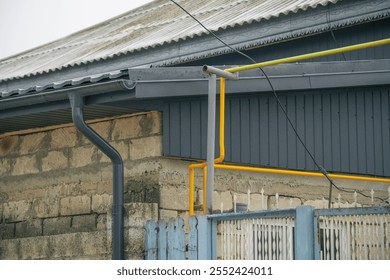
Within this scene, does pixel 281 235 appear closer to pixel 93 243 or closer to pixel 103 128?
pixel 93 243

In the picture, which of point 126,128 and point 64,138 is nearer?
point 126,128

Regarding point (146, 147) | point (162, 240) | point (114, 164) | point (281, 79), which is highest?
point (281, 79)

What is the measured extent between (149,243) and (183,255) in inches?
21.2

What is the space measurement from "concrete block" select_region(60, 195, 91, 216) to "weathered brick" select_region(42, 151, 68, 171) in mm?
374

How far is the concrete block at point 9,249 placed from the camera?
1148cm

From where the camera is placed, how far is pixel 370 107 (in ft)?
36.1

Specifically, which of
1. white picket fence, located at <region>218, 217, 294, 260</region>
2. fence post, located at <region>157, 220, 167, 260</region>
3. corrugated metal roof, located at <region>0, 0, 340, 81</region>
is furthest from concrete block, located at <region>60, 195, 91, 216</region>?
corrugated metal roof, located at <region>0, 0, 340, 81</region>

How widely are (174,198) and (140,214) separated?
0.40 m

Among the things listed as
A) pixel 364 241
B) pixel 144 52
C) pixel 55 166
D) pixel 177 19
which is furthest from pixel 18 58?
pixel 364 241

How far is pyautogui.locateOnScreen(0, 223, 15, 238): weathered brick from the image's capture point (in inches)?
460

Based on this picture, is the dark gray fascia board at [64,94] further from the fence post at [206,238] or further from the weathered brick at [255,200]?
the weathered brick at [255,200]

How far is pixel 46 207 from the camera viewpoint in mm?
11320

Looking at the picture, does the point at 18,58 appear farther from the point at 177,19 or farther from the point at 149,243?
the point at 149,243

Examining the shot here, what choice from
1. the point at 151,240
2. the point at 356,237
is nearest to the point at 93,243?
the point at 151,240
